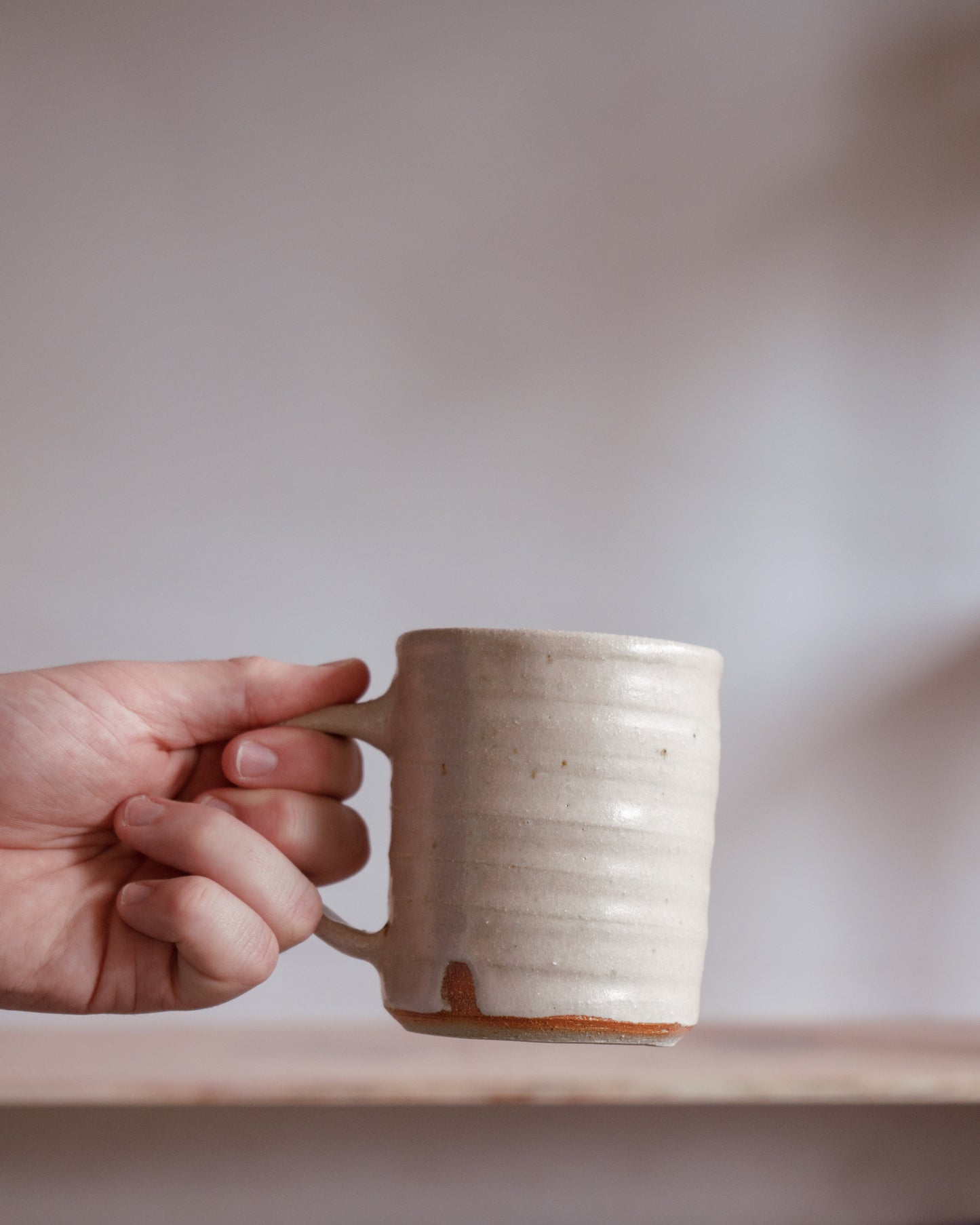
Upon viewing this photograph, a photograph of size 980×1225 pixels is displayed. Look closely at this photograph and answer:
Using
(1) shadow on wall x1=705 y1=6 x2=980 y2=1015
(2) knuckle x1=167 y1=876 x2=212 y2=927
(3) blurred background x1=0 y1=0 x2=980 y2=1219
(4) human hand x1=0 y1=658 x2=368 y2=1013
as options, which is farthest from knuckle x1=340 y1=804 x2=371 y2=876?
(1) shadow on wall x1=705 y1=6 x2=980 y2=1015

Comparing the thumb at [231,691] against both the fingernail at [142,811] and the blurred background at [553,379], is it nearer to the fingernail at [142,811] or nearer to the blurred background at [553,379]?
the fingernail at [142,811]

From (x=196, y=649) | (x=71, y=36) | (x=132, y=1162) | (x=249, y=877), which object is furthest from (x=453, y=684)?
(x=71, y=36)

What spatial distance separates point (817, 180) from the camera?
171 centimetres

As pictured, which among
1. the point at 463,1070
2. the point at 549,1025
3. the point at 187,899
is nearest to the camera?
the point at 549,1025

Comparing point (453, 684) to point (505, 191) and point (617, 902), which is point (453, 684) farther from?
point (505, 191)

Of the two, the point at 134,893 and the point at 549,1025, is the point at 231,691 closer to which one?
the point at 134,893

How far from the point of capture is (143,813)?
0.73 meters

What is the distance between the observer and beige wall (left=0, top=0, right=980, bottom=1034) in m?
1.58

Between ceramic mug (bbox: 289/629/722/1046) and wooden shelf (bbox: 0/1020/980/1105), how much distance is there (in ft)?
1.95

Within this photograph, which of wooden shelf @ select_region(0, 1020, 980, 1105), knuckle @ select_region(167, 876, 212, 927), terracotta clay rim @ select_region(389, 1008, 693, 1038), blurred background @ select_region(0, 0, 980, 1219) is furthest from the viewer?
blurred background @ select_region(0, 0, 980, 1219)

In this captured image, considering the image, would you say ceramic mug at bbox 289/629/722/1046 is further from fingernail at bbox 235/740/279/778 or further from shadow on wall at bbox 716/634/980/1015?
shadow on wall at bbox 716/634/980/1015

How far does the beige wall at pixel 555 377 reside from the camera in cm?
158

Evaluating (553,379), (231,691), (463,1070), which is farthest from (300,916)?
(553,379)

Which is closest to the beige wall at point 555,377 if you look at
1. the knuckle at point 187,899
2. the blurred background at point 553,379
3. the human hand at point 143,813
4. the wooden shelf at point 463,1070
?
the blurred background at point 553,379
